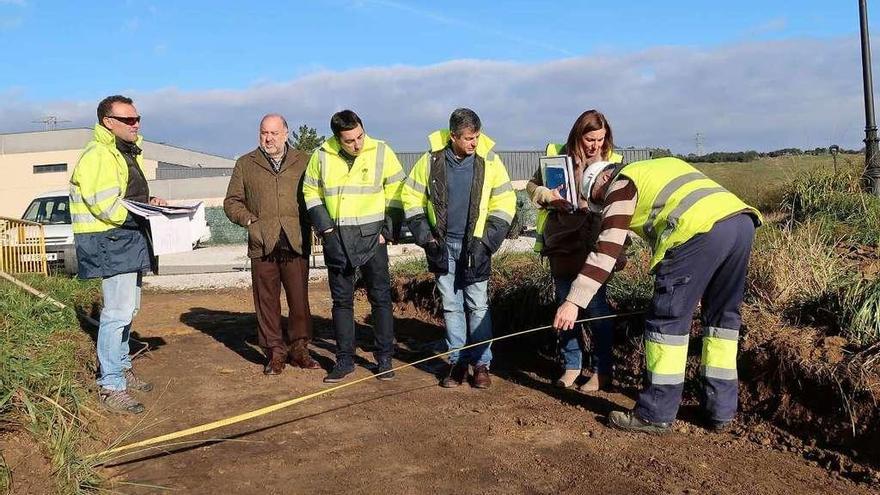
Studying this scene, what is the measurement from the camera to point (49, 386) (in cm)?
395

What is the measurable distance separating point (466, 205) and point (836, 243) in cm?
308

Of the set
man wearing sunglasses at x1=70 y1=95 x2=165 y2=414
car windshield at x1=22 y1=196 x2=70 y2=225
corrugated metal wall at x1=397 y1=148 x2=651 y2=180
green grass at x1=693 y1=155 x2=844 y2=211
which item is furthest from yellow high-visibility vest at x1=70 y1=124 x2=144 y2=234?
corrugated metal wall at x1=397 y1=148 x2=651 y2=180

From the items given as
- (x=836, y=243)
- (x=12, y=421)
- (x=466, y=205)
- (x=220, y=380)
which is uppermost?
(x=466, y=205)

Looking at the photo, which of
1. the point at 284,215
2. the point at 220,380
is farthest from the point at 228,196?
the point at 220,380

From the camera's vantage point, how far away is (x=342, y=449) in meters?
4.03

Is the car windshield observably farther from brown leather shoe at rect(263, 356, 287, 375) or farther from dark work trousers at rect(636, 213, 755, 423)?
dark work trousers at rect(636, 213, 755, 423)

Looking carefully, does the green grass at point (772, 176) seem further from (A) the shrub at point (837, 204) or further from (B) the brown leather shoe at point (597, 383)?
(B) the brown leather shoe at point (597, 383)

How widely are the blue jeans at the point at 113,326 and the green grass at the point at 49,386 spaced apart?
0.52ft

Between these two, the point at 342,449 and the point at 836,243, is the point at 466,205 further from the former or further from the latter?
the point at 836,243

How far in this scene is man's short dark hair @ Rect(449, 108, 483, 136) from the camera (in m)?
4.95

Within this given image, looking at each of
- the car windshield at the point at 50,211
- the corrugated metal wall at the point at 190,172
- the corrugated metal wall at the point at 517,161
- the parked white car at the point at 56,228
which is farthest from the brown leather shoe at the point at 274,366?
the corrugated metal wall at the point at 190,172

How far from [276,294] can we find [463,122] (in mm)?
2162

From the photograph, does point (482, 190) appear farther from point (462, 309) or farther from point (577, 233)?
point (462, 309)

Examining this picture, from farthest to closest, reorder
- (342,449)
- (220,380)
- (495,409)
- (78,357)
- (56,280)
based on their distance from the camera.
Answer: (56,280) < (220,380) < (78,357) < (495,409) < (342,449)
